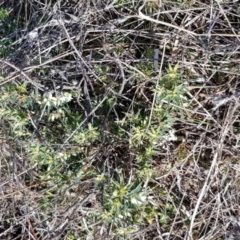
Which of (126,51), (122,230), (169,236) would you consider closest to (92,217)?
(122,230)

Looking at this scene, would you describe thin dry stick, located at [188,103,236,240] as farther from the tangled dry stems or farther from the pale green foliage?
the pale green foliage

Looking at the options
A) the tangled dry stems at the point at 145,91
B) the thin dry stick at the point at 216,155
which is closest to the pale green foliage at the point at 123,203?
the tangled dry stems at the point at 145,91

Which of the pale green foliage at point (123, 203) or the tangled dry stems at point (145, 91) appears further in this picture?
the tangled dry stems at point (145, 91)

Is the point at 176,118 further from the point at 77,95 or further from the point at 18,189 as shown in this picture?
the point at 18,189

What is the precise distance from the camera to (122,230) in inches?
64.4

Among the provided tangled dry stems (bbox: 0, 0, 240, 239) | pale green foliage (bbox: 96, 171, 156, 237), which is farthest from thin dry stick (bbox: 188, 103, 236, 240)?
pale green foliage (bbox: 96, 171, 156, 237)

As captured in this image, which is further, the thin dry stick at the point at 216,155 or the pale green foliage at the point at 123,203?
the thin dry stick at the point at 216,155

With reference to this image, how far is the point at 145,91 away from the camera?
1.75m

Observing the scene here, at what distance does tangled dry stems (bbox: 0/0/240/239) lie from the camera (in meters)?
1.70

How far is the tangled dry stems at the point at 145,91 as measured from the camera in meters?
1.70

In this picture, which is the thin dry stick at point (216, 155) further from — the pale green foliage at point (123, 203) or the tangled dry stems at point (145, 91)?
the pale green foliage at point (123, 203)

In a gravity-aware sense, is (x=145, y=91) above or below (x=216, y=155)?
above

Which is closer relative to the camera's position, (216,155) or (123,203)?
(123,203)

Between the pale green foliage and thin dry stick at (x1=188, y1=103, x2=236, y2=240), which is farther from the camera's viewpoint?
thin dry stick at (x1=188, y1=103, x2=236, y2=240)
